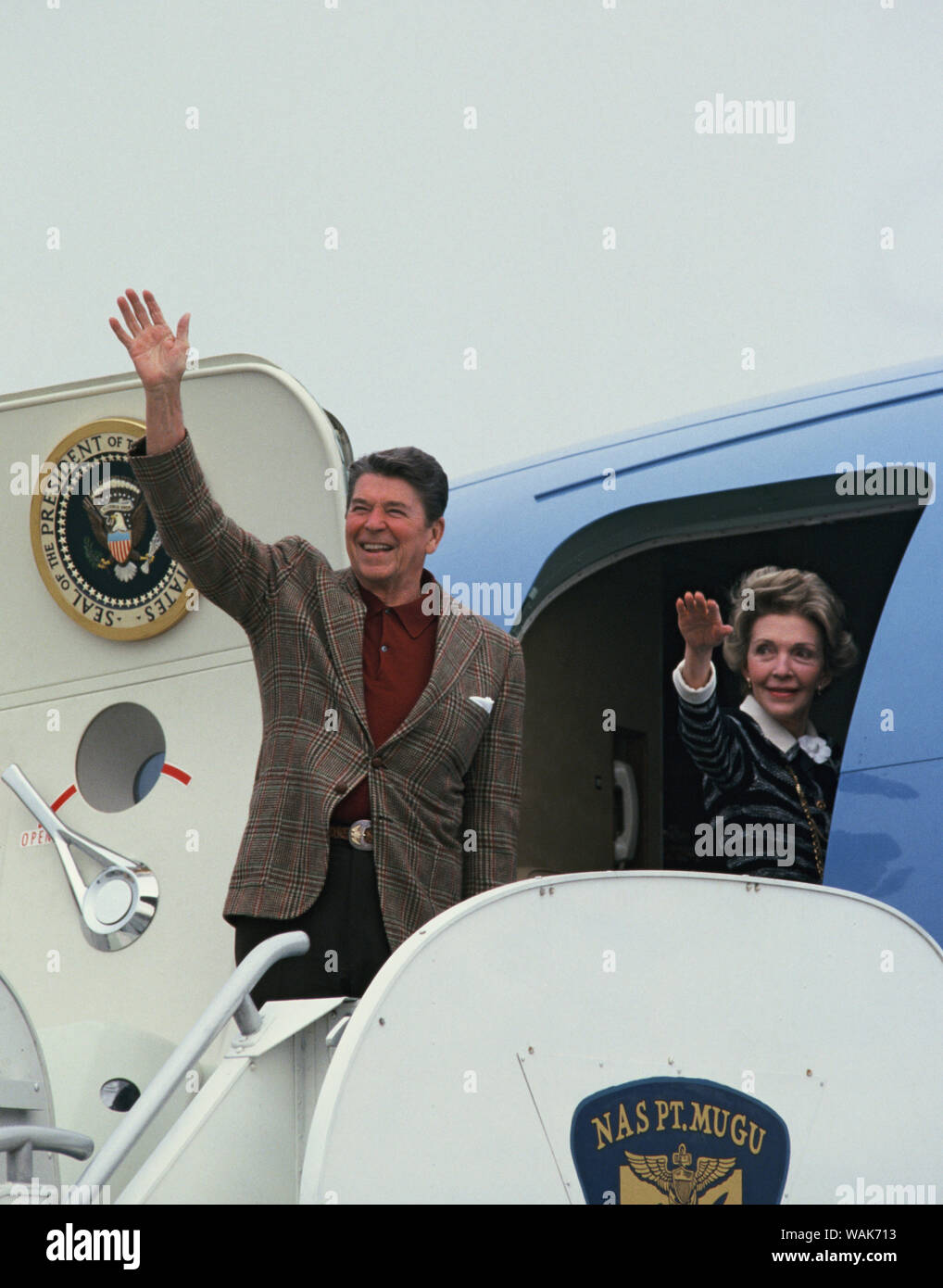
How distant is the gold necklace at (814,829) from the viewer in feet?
14.6

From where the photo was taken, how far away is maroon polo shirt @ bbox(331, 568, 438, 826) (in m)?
3.02

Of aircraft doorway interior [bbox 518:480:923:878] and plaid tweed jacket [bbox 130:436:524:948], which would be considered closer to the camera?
plaid tweed jacket [bbox 130:436:524:948]

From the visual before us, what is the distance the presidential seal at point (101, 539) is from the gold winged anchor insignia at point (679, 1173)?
2.06 m

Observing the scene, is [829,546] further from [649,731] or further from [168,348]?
[168,348]

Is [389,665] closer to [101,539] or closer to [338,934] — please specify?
[338,934]

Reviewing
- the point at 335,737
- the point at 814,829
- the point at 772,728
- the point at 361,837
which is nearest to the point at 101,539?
the point at 335,737

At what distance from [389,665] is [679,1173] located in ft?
3.71

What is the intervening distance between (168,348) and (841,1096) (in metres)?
1.82

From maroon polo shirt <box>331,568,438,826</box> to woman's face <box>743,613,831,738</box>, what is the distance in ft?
5.12

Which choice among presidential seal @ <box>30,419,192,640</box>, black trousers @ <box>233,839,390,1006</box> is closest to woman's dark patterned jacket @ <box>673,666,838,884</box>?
presidential seal @ <box>30,419,192,640</box>

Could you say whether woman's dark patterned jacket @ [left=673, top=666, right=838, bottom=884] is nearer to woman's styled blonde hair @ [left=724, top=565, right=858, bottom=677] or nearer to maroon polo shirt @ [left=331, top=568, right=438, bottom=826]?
woman's styled blonde hair @ [left=724, top=565, right=858, bottom=677]

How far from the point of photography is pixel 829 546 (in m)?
4.86

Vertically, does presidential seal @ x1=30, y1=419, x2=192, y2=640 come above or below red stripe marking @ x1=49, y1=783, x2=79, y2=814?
above

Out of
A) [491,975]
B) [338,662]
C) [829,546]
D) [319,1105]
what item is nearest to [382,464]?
[338,662]
